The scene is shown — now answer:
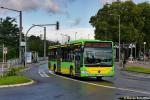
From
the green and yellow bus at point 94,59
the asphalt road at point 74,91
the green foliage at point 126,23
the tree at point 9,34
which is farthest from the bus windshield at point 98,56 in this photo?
the tree at point 9,34

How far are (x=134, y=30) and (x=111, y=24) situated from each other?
641 centimetres

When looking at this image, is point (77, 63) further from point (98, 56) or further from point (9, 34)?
point (9, 34)

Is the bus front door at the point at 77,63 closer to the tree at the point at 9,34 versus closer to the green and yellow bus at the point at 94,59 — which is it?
the green and yellow bus at the point at 94,59

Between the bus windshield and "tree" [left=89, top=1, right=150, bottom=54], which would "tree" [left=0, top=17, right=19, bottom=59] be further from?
the bus windshield

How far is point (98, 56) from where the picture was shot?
33.5 metres

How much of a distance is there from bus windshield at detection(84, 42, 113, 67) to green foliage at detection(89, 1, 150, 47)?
77.8 m

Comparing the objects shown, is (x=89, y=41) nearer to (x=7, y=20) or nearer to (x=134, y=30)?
(x=134, y=30)

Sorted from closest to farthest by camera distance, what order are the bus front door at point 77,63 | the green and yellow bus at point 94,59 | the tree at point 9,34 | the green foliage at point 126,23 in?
1. the green and yellow bus at point 94,59
2. the bus front door at point 77,63
3. the green foliage at point 126,23
4. the tree at point 9,34

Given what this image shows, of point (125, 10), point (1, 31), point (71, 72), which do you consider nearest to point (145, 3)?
point (125, 10)

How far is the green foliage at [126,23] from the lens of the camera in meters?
113

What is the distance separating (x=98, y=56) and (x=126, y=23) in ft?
269

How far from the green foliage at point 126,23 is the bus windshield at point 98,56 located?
255 ft

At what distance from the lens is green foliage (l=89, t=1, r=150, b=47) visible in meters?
113

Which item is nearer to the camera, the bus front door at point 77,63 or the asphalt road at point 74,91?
the asphalt road at point 74,91
